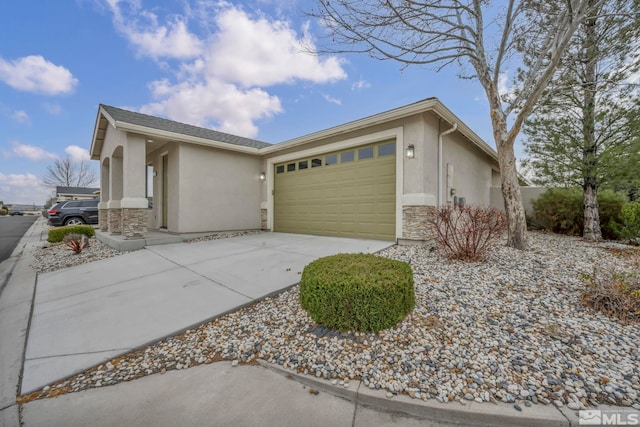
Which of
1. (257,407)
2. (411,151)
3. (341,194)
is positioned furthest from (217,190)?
(257,407)

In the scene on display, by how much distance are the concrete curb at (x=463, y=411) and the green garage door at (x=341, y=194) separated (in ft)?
16.1

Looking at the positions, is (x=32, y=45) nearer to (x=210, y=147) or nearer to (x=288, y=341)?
(x=210, y=147)

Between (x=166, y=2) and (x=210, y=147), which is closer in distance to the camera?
(x=166, y=2)

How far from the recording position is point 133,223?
705cm

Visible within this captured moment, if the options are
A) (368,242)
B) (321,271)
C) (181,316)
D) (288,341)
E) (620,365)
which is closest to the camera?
(620,365)

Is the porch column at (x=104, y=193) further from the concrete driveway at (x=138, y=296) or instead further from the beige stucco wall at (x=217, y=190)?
the concrete driveway at (x=138, y=296)

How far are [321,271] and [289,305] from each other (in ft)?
2.57

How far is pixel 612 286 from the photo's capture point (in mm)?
2777

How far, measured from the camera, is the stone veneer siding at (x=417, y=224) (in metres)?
5.93

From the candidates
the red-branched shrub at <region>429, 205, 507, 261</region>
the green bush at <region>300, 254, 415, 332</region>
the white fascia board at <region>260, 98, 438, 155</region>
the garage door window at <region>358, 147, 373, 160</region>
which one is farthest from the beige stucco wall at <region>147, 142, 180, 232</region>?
the red-branched shrub at <region>429, 205, 507, 261</region>

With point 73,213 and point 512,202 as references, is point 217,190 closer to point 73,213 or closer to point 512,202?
point 512,202

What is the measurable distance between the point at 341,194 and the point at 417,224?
92.7 inches

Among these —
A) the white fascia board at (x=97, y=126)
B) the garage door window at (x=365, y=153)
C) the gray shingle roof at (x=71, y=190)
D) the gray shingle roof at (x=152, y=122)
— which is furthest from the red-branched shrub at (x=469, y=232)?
the gray shingle roof at (x=71, y=190)

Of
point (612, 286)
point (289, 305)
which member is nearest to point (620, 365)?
point (612, 286)
